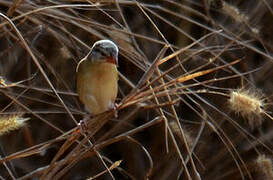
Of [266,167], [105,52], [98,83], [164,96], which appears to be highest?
[105,52]

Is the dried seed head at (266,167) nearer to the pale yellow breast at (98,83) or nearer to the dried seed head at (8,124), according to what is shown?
the pale yellow breast at (98,83)

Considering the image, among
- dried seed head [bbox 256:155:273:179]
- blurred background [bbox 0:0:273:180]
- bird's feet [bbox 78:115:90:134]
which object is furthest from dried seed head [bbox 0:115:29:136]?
dried seed head [bbox 256:155:273:179]

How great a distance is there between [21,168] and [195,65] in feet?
3.77

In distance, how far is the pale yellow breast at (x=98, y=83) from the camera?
1.96 meters

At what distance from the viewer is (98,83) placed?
1973 millimetres

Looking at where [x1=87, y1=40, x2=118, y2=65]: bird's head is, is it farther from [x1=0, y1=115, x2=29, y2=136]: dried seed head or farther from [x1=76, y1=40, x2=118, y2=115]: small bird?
[x1=0, y1=115, x2=29, y2=136]: dried seed head

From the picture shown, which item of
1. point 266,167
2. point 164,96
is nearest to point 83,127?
point 164,96

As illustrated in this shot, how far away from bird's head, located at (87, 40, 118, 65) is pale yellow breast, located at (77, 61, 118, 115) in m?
0.05

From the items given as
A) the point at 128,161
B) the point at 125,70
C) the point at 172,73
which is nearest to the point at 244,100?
the point at 172,73

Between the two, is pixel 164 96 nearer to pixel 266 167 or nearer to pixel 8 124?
pixel 266 167

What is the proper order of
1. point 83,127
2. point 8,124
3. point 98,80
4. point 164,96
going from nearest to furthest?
1. point 8,124
2. point 83,127
3. point 98,80
4. point 164,96

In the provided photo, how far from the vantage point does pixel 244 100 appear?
1.53 metres

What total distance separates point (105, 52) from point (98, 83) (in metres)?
0.22

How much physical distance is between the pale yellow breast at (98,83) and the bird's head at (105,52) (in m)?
0.05
